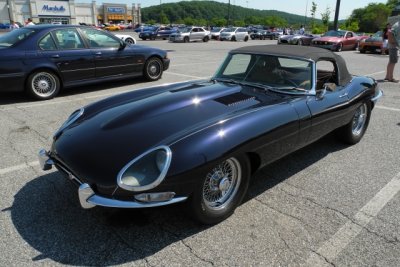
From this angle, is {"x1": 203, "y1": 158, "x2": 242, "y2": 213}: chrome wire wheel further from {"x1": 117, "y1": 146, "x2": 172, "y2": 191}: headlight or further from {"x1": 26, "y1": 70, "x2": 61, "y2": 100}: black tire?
{"x1": 26, "y1": 70, "x2": 61, "y2": 100}: black tire

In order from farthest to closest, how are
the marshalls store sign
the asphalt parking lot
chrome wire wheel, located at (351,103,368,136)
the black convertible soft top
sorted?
the marshalls store sign, chrome wire wheel, located at (351,103,368,136), the black convertible soft top, the asphalt parking lot

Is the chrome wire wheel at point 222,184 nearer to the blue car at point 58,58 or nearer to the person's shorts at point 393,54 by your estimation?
the blue car at point 58,58

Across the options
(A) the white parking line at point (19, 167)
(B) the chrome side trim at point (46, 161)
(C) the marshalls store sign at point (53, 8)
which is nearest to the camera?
(B) the chrome side trim at point (46, 161)

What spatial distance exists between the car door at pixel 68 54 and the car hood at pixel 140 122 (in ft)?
12.4

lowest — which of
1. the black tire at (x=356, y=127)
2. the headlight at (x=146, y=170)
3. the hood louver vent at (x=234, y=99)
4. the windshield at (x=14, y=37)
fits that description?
the black tire at (x=356, y=127)

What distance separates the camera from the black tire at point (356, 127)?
4.51 meters

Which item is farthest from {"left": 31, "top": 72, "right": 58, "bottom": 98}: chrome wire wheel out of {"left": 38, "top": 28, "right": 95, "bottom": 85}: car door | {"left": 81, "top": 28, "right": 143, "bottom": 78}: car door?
{"left": 81, "top": 28, "right": 143, "bottom": 78}: car door

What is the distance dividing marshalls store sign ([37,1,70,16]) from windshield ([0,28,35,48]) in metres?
81.8

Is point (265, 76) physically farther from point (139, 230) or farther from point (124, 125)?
point (139, 230)

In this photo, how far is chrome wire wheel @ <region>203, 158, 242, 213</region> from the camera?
2.75m

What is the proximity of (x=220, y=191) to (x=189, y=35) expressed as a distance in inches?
1118

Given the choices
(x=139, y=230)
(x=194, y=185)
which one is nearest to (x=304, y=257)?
(x=194, y=185)

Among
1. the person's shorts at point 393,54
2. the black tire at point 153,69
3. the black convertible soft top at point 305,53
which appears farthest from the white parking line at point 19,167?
the person's shorts at point 393,54

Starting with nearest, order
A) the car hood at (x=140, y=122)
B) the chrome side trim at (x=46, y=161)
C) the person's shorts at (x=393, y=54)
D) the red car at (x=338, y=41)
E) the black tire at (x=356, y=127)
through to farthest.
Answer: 1. the car hood at (x=140, y=122)
2. the chrome side trim at (x=46, y=161)
3. the black tire at (x=356, y=127)
4. the person's shorts at (x=393, y=54)
5. the red car at (x=338, y=41)
